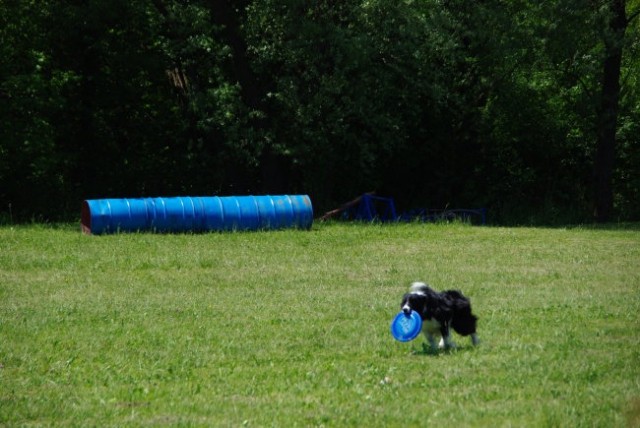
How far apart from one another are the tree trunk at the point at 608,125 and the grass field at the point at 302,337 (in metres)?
9.46

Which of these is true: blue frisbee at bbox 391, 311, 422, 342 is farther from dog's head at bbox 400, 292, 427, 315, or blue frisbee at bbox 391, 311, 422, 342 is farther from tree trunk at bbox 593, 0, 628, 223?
tree trunk at bbox 593, 0, 628, 223

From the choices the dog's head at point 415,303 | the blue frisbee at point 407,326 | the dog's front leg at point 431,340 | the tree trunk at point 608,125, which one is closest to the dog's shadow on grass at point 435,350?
the dog's front leg at point 431,340

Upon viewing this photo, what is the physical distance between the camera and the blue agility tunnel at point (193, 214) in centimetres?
2175

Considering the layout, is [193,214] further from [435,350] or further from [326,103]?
[435,350]

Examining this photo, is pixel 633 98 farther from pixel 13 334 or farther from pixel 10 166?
pixel 13 334

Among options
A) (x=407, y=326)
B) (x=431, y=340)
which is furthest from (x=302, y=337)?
(x=407, y=326)

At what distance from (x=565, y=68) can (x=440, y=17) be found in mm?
3991

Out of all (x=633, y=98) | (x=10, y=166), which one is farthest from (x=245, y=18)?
(x=633, y=98)

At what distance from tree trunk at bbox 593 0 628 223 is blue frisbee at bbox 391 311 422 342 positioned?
19858mm

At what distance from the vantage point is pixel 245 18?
29703 mm

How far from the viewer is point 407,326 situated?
942 centimetres

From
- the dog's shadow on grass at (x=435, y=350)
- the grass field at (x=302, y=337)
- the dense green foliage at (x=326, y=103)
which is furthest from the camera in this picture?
the dense green foliage at (x=326, y=103)

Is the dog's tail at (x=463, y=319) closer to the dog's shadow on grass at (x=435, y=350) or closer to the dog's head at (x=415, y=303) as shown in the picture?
the dog's shadow on grass at (x=435, y=350)

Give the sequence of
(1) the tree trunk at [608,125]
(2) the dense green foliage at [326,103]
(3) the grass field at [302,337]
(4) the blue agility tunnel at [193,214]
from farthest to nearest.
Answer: (1) the tree trunk at [608,125], (2) the dense green foliage at [326,103], (4) the blue agility tunnel at [193,214], (3) the grass field at [302,337]
